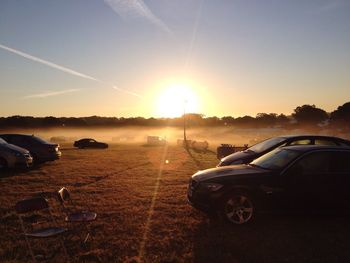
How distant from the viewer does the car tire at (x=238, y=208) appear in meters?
7.11

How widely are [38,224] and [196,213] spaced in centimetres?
353

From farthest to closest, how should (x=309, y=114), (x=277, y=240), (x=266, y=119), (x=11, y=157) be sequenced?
(x=266, y=119) < (x=309, y=114) < (x=11, y=157) < (x=277, y=240)

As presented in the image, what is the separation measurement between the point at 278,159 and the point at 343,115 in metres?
88.3

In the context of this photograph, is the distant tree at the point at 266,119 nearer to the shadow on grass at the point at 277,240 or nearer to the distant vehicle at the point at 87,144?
the distant vehicle at the point at 87,144

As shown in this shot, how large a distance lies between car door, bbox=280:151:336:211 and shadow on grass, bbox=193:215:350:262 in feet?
1.28

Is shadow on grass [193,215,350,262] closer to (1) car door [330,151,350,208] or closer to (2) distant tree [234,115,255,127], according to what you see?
(1) car door [330,151,350,208]

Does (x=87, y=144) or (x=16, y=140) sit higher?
(x=16, y=140)

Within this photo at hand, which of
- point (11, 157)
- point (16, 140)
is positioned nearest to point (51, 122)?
point (16, 140)

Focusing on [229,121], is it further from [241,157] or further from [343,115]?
[241,157]

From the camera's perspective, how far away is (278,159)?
7.98 m

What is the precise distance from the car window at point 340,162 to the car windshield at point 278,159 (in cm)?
76

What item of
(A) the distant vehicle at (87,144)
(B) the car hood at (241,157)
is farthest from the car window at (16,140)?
(A) the distant vehicle at (87,144)

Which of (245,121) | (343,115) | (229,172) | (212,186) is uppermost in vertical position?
(343,115)


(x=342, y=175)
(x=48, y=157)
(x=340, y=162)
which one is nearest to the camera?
(x=342, y=175)
